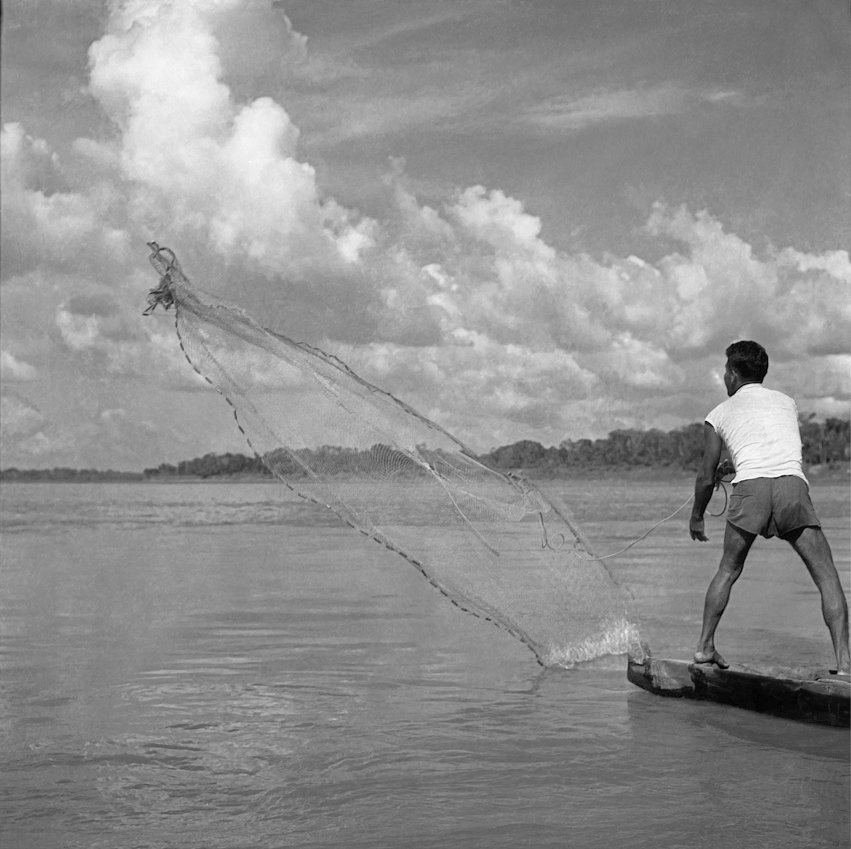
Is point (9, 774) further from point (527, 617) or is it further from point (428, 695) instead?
point (527, 617)

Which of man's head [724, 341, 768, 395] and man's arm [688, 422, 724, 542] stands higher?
man's head [724, 341, 768, 395]

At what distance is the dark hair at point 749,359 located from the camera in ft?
Answer: 17.4

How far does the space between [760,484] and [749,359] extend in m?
0.63

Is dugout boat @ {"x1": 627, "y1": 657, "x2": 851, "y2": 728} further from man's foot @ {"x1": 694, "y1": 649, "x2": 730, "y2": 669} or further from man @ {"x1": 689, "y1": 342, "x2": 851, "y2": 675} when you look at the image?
man @ {"x1": 689, "y1": 342, "x2": 851, "y2": 675}

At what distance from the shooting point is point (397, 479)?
19.6 feet

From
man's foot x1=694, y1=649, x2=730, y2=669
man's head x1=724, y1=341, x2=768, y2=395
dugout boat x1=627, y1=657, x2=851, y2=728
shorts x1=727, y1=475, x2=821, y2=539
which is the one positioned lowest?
dugout boat x1=627, y1=657, x2=851, y2=728

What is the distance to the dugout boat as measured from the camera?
495 cm

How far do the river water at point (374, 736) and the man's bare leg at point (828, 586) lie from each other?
0.33 m

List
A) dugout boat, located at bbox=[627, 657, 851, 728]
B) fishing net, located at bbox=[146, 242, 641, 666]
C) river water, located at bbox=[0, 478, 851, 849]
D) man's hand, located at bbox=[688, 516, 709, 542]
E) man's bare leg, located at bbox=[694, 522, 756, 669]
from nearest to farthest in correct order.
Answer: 1. river water, located at bbox=[0, 478, 851, 849]
2. dugout boat, located at bbox=[627, 657, 851, 728]
3. man's bare leg, located at bbox=[694, 522, 756, 669]
4. man's hand, located at bbox=[688, 516, 709, 542]
5. fishing net, located at bbox=[146, 242, 641, 666]

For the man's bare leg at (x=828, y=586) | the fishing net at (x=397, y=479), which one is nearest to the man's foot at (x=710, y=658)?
the man's bare leg at (x=828, y=586)

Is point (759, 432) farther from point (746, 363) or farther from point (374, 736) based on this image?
point (374, 736)

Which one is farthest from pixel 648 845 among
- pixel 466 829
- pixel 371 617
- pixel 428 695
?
pixel 371 617

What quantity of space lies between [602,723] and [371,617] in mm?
3656

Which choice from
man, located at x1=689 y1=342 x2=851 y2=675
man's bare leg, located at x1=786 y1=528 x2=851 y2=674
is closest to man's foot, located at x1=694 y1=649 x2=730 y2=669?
man, located at x1=689 y1=342 x2=851 y2=675
